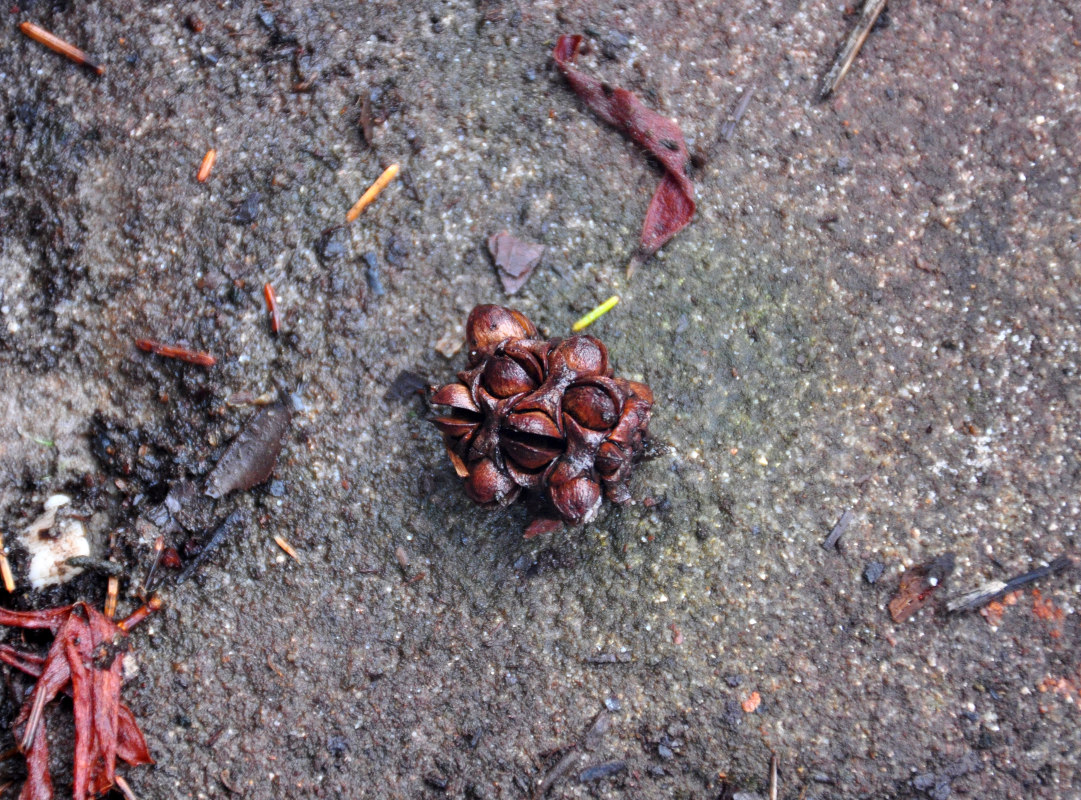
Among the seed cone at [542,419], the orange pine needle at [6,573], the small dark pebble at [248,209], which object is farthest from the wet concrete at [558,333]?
the seed cone at [542,419]

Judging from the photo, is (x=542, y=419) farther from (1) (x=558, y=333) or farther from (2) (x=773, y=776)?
(2) (x=773, y=776)

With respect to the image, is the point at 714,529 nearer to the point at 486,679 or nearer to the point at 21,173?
the point at 486,679

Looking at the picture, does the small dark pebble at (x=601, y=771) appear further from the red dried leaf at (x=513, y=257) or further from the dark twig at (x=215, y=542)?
the red dried leaf at (x=513, y=257)

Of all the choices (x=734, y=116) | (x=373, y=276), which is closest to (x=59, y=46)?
(x=373, y=276)

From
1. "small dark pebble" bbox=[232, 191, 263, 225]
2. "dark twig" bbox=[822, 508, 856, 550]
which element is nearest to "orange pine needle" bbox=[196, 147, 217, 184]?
"small dark pebble" bbox=[232, 191, 263, 225]

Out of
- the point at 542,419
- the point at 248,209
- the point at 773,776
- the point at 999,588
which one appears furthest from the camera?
the point at 248,209

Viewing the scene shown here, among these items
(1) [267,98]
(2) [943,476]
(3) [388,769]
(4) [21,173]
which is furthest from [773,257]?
(4) [21,173]
